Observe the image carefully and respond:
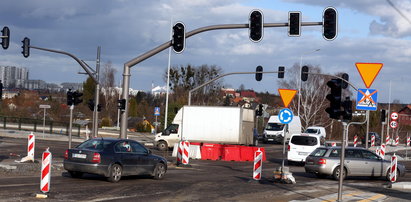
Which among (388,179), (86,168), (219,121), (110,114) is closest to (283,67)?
(219,121)

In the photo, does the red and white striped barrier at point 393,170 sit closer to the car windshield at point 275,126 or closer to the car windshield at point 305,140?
the car windshield at point 305,140

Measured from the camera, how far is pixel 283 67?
4081cm

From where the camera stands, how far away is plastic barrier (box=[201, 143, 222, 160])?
34.7 meters

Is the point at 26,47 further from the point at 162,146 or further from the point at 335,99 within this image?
the point at 335,99

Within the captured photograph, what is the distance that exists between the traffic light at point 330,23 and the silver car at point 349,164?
20.9ft

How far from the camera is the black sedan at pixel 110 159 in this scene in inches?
704

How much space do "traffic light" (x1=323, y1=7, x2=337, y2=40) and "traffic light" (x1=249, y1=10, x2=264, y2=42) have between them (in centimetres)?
217

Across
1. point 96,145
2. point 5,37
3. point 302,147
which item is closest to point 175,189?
point 96,145

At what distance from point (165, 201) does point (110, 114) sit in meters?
80.4

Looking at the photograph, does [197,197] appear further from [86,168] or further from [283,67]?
[283,67]

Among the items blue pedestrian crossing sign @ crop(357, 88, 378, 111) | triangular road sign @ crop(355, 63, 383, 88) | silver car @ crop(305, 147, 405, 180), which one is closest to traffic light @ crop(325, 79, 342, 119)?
triangular road sign @ crop(355, 63, 383, 88)

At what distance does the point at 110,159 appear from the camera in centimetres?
1811

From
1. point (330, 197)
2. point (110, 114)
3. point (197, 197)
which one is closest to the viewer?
point (197, 197)

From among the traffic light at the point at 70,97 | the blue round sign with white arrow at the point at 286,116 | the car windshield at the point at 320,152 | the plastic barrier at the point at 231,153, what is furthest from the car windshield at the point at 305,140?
the traffic light at the point at 70,97
